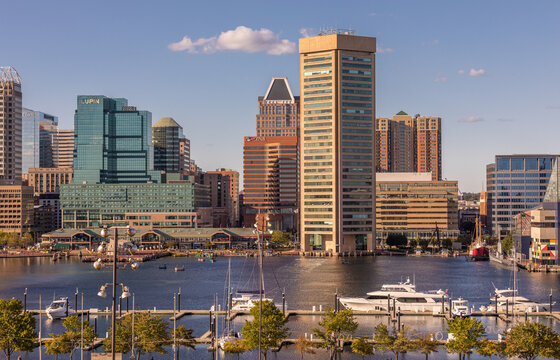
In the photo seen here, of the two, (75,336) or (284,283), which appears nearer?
(75,336)

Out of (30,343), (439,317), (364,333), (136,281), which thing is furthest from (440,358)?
(136,281)

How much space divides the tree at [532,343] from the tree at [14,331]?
143 ft

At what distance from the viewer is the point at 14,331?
68312 millimetres

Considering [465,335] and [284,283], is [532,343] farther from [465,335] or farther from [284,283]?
[284,283]

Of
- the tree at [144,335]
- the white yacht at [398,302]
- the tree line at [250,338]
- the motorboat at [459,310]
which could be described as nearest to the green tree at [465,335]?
the tree line at [250,338]

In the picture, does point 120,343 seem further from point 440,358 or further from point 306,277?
point 306,277

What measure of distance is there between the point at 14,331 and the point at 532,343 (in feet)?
153

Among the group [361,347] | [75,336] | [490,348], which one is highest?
[75,336]

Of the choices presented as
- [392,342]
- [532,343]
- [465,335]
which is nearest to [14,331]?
[392,342]

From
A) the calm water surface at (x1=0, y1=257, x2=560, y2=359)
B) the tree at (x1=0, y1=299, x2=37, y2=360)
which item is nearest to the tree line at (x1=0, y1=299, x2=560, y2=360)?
the tree at (x1=0, y1=299, x2=37, y2=360)

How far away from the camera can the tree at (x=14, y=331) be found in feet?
223

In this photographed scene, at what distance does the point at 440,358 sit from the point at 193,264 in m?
129

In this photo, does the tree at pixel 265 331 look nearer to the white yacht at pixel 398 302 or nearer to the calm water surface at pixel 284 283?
the calm water surface at pixel 284 283

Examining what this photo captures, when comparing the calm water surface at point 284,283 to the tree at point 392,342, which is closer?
the tree at point 392,342
